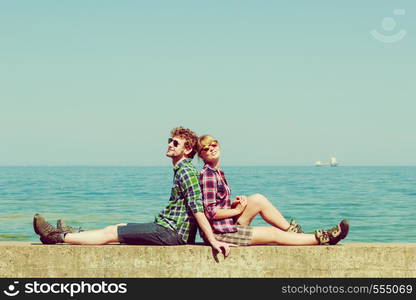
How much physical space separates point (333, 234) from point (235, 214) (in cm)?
94

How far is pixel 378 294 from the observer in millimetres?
5590

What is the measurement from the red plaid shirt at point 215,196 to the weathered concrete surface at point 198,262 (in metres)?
0.25

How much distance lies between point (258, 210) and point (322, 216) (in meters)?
22.2

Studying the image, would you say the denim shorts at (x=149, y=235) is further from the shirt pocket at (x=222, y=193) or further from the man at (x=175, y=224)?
the shirt pocket at (x=222, y=193)

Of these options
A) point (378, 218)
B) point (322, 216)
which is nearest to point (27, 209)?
point (322, 216)

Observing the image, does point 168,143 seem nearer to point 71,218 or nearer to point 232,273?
point 232,273

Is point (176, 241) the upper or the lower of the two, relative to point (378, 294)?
upper

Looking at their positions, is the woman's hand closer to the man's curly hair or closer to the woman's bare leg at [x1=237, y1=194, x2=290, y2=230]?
the woman's bare leg at [x1=237, y1=194, x2=290, y2=230]

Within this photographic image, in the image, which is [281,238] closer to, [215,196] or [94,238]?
[215,196]

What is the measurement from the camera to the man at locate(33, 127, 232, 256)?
5.57 m

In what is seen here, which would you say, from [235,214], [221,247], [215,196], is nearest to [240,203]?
[235,214]

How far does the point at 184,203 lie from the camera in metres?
5.70

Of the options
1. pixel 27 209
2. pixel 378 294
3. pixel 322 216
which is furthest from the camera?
pixel 27 209

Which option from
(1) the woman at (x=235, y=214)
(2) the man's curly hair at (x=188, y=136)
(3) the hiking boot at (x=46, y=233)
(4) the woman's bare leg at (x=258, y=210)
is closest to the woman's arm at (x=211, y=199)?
(1) the woman at (x=235, y=214)
